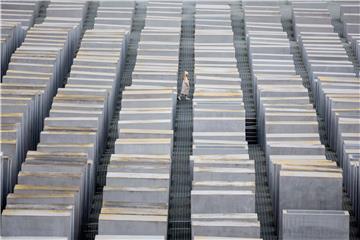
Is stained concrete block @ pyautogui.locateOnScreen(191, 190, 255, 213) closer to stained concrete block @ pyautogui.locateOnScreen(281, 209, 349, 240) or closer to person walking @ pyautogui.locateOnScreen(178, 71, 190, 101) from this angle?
stained concrete block @ pyautogui.locateOnScreen(281, 209, 349, 240)

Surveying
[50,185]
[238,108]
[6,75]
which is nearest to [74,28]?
[6,75]

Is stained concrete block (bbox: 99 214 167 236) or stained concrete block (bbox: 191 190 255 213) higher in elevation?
stained concrete block (bbox: 191 190 255 213)

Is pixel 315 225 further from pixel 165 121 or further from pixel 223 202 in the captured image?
pixel 165 121

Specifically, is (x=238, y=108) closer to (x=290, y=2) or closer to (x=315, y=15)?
(x=315, y=15)

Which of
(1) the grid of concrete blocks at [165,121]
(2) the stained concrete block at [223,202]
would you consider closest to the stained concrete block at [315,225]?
(1) the grid of concrete blocks at [165,121]

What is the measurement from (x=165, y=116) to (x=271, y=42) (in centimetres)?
520

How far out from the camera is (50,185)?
40.6 ft

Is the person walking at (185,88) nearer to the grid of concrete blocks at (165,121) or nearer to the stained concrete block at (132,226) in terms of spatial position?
the grid of concrete blocks at (165,121)

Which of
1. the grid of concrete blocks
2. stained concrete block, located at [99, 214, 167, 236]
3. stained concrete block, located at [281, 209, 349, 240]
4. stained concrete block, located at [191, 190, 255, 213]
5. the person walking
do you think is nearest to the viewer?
stained concrete block, located at [99, 214, 167, 236]

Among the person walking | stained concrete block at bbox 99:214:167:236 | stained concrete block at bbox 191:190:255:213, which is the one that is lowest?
stained concrete block at bbox 99:214:167:236

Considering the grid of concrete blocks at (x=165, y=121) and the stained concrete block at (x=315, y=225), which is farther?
the grid of concrete blocks at (x=165, y=121)

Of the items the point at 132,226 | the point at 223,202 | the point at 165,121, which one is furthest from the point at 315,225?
the point at 165,121

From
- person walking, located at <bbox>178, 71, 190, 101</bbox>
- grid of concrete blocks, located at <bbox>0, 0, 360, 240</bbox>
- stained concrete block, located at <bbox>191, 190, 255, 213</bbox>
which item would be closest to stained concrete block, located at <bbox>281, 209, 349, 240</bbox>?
grid of concrete blocks, located at <bbox>0, 0, 360, 240</bbox>

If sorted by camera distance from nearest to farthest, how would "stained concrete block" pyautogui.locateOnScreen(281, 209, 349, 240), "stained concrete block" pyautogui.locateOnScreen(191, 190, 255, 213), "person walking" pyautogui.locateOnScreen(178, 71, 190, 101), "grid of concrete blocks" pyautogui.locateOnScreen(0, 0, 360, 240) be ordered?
"stained concrete block" pyautogui.locateOnScreen(281, 209, 349, 240)
"grid of concrete blocks" pyautogui.locateOnScreen(0, 0, 360, 240)
"stained concrete block" pyautogui.locateOnScreen(191, 190, 255, 213)
"person walking" pyautogui.locateOnScreen(178, 71, 190, 101)
